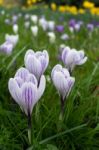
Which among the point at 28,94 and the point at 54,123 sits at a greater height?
the point at 28,94

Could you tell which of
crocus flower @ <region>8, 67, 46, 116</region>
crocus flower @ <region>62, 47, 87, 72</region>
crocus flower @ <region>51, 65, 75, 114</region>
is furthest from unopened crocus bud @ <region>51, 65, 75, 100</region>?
crocus flower @ <region>62, 47, 87, 72</region>

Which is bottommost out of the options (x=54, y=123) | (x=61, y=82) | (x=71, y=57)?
(x=54, y=123)

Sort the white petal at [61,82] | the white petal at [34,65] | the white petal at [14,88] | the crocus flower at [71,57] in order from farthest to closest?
the crocus flower at [71,57] < the white petal at [34,65] < the white petal at [61,82] < the white petal at [14,88]

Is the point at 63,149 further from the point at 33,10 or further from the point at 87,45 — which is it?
the point at 33,10

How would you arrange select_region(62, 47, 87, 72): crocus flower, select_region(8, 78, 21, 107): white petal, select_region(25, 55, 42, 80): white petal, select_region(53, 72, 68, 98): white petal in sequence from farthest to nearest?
select_region(62, 47, 87, 72): crocus flower < select_region(25, 55, 42, 80): white petal < select_region(53, 72, 68, 98): white petal < select_region(8, 78, 21, 107): white petal

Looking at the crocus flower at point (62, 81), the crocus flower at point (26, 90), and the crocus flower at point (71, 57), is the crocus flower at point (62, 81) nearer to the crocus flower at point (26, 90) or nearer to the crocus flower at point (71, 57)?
the crocus flower at point (26, 90)

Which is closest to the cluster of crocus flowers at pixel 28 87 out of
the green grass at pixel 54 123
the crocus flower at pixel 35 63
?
the crocus flower at pixel 35 63

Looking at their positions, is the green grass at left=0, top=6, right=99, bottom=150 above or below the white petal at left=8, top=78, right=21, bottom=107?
below

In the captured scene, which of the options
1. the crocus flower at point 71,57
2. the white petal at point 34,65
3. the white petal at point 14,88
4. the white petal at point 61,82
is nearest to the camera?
the white petal at point 14,88

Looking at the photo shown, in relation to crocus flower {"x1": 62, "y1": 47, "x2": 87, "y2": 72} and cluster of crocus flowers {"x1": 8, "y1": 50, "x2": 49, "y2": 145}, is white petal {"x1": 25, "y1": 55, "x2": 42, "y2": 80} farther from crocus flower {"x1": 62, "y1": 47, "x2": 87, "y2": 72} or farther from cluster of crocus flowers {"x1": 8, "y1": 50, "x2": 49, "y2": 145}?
crocus flower {"x1": 62, "y1": 47, "x2": 87, "y2": 72}

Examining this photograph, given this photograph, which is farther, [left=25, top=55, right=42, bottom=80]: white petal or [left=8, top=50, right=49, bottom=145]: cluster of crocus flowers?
[left=25, top=55, right=42, bottom=80]: white petal

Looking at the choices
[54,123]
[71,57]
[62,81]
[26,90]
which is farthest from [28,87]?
[71,57]

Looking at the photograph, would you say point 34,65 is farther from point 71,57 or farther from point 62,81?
point 71,57
